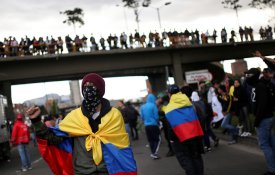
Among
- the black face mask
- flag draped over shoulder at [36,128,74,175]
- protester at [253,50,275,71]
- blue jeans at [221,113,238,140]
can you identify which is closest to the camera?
the black face mask

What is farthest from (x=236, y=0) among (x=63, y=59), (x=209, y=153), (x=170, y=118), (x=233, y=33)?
(x=170, y=118)

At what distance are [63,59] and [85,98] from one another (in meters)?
37.1

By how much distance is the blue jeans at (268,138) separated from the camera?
8.10 meters

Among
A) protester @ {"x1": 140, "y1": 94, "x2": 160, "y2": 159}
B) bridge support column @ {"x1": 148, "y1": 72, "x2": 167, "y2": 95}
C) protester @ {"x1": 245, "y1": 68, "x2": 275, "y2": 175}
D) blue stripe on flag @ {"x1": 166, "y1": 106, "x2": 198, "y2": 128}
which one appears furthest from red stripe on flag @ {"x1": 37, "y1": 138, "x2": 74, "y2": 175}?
bridge support column @ {"x1": 148, "y1": 72, "x2": 167, "y2": 95}

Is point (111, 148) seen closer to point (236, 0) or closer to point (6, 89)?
point (6, 89)

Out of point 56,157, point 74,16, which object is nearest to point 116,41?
point 74,16

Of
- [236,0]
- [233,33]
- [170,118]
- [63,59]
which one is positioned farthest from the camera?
[236,0]

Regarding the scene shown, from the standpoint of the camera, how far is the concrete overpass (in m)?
40.0

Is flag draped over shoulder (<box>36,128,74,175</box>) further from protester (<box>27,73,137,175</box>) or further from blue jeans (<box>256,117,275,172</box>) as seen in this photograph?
blue jeans (<box>256,117,275,172</box>)

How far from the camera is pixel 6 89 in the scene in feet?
142

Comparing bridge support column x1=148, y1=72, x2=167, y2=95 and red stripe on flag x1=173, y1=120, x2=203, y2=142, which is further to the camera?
bridge support column x1=148, y1=72, x2=167, y2=95

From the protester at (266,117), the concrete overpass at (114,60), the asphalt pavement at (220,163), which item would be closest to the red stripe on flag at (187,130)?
the protester at (266,117)

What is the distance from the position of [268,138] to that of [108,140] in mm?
4469

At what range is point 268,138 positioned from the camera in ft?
26.8
